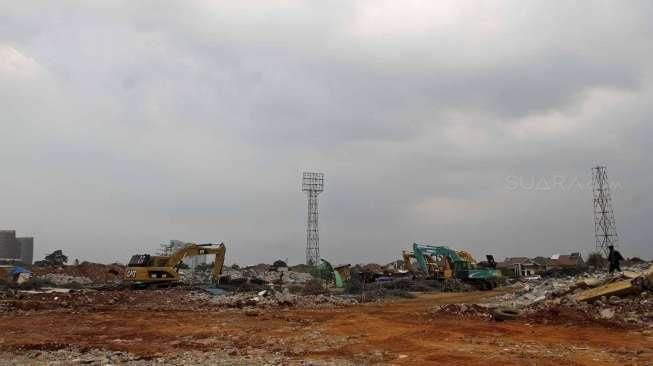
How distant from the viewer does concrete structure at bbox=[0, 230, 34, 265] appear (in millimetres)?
64562

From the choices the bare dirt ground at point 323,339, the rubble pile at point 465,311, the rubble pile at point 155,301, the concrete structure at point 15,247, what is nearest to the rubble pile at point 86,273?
the rubble pile at point 155,301

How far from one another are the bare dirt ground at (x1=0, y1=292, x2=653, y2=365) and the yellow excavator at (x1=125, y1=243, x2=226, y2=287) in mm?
11653

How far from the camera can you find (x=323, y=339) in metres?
12.6

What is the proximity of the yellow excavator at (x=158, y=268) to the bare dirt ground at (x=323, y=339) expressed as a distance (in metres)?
11.7

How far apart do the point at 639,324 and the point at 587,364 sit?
5.70 m

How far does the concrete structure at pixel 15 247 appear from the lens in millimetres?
64562

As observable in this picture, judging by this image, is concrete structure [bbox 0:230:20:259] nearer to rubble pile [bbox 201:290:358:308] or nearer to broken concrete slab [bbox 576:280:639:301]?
rubble pile [bbox 201:290:358:308]

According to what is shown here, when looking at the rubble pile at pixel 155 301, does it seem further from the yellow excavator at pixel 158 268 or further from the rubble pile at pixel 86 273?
the rubble pile at pixel 86 273

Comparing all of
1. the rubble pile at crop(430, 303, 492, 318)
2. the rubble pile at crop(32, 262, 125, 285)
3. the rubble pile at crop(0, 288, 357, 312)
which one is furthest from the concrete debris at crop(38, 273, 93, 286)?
the rubble pile at crop(430, 303, 492, 318)

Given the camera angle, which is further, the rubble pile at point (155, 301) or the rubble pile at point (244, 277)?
the rubble pile at point (244, 277)

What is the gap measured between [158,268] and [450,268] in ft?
58.8

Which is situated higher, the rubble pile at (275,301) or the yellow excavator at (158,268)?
the yellow excavator at (158,268)

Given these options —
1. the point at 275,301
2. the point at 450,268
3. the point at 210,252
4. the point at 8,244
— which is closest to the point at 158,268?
the point at 210,252

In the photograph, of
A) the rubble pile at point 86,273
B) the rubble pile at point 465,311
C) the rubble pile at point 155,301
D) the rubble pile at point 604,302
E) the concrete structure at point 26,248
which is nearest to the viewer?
the rubble pile at point 604,302
